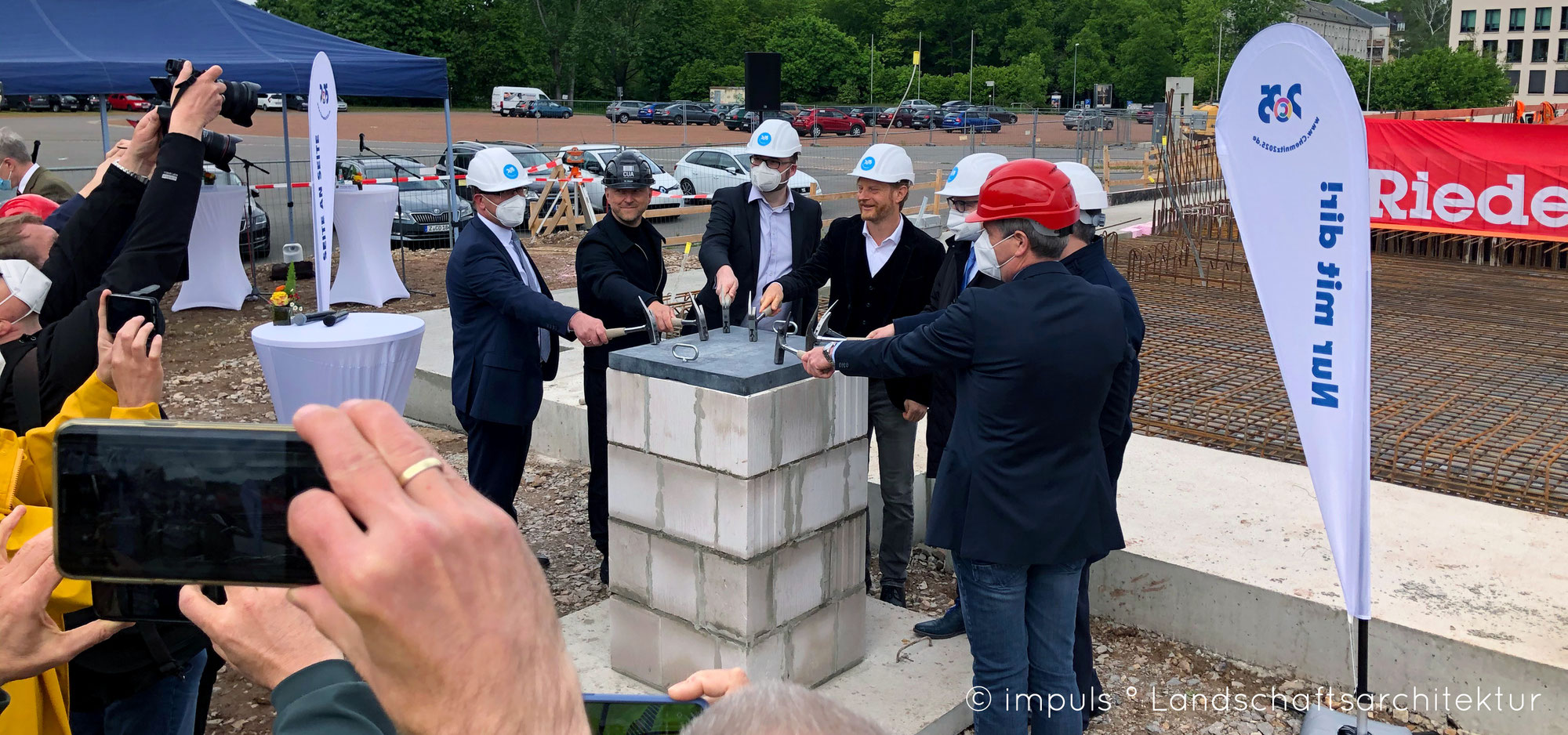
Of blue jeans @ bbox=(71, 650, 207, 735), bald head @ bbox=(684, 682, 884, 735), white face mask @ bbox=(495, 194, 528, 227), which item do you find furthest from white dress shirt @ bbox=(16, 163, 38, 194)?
bald head @ bbox=(684, 682, 884, 735)

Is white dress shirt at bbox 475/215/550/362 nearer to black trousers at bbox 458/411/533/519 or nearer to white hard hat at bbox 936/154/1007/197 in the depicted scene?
black trousers at bbox 458/411/533/519

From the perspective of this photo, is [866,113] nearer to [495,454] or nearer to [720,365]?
[495,454]

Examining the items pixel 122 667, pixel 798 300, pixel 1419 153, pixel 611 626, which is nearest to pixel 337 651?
pixel 122 667

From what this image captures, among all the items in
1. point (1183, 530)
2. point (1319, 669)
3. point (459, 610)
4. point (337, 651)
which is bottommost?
point (1319, 669)

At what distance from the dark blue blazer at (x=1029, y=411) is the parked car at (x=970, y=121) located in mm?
41876

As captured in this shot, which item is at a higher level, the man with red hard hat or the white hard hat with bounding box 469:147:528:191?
the white hard hat with bounding box 469:147:528:191

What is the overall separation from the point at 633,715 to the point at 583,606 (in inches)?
139

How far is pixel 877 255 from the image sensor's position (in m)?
4.95

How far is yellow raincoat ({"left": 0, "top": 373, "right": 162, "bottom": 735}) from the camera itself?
2.09m

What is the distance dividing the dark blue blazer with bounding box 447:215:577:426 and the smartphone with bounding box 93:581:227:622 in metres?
3.24

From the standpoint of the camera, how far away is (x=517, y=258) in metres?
4.97

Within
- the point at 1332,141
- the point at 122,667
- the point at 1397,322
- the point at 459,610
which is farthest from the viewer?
the point at 1397,322

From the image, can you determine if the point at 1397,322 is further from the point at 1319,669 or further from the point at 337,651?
the point at 337,651

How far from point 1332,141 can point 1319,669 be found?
206 cm
